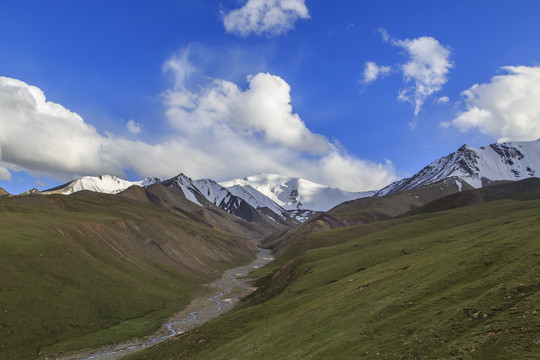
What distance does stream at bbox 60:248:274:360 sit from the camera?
173ft

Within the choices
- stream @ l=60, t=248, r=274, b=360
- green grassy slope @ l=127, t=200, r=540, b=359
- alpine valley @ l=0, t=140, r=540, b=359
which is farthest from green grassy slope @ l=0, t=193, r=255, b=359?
green grassy slope @ l=127, t=200, r=540, b=359

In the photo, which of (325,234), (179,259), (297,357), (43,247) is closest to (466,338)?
(297,357)

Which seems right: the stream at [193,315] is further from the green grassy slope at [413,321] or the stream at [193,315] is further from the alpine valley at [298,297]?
the green grassy slope at [413,321]

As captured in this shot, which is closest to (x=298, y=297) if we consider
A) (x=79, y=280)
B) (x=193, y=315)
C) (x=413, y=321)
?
(x=193, y=315)

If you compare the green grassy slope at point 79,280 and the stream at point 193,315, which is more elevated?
the green grassy slope at point 79,280

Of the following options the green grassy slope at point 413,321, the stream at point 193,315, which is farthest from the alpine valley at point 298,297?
the stream at point 193,315

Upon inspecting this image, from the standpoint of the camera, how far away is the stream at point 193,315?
52.7 m

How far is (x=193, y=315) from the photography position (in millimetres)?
→ 76438

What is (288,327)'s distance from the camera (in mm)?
37375

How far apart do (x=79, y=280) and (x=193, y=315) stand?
2511 cm

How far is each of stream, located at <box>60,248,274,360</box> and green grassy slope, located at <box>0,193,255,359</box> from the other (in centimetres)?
287

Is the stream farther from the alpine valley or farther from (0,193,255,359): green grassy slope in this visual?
(0,193,255,359): green grassy slope

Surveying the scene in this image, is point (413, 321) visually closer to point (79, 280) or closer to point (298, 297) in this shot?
point (298, 297)

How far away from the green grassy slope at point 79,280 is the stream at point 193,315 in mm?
2868
